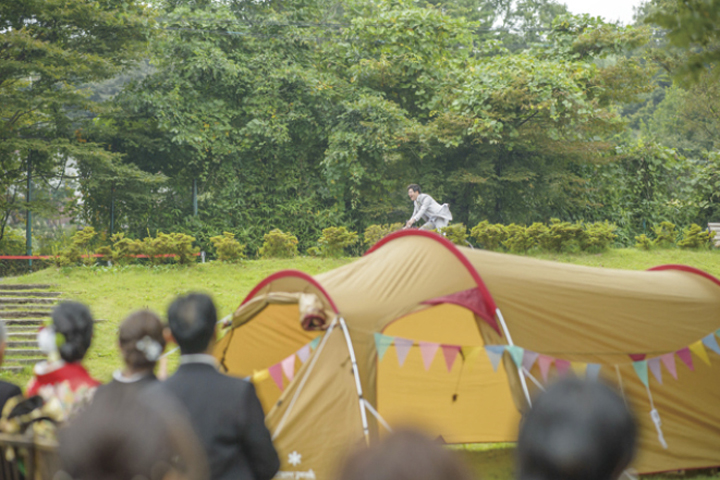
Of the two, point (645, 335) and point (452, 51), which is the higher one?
point (452, 51)

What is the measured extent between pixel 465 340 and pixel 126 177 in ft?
32.6

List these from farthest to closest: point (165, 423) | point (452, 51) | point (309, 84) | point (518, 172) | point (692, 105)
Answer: point (692, 105) < point (452, 51) < point (309, 84) < point (518, 172) < point (165, 423)

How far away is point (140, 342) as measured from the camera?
7.91 ft

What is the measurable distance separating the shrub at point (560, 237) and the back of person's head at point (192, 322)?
10.8m

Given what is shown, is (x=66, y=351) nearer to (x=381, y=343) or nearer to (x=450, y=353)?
(x=381, y=343)

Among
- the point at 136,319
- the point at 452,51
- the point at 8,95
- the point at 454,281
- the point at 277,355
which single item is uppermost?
the point at 452,51

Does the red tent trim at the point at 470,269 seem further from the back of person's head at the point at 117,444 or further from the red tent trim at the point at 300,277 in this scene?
the back of person's head at the point at 117,444

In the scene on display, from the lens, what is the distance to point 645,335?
5.62 meters

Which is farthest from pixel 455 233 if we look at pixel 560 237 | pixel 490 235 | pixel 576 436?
pixel 576 436

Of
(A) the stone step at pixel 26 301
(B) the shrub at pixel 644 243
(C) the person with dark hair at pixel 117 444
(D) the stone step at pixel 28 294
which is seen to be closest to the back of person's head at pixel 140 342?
(C) the person with dark hair at pixel 117 444

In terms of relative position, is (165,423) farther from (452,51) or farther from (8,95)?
(452,51)

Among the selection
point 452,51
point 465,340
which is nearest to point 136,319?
point 465,340

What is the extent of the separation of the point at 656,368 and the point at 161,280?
310 inches

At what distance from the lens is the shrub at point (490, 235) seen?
1266cm
